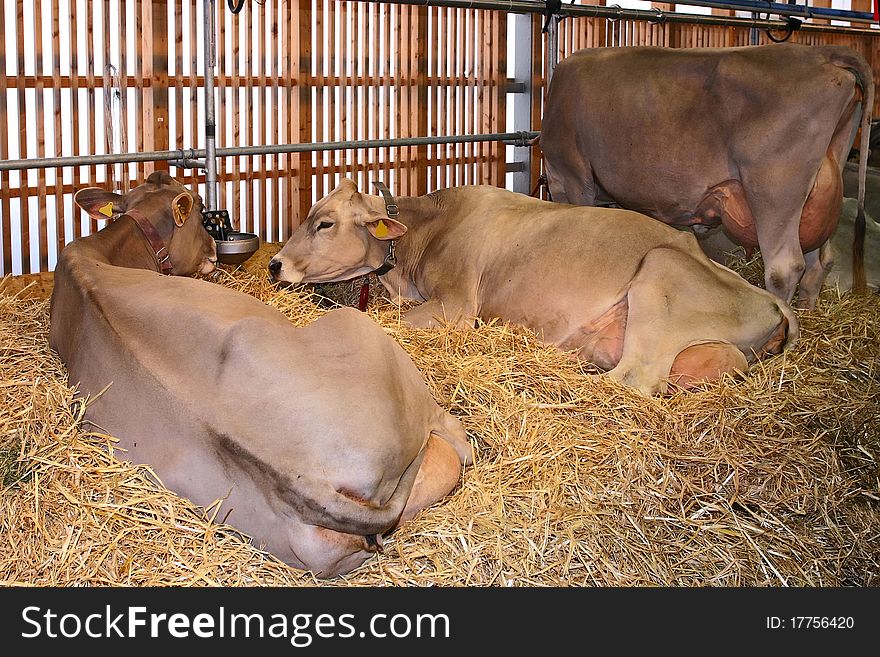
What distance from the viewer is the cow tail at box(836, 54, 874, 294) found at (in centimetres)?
516

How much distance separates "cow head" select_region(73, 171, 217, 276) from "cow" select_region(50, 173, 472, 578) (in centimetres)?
137

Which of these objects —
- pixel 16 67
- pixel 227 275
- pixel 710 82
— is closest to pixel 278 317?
pixel 227 275

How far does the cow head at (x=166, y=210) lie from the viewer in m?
4.95

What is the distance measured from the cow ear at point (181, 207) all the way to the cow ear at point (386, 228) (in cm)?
91

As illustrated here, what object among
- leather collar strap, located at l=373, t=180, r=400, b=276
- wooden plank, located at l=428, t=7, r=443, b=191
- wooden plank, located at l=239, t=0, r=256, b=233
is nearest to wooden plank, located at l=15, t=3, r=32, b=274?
wooden plank, located at l=239, t=0, r=256, b=233

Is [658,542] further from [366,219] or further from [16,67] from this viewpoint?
[16,67]

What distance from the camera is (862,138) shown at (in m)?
5.61

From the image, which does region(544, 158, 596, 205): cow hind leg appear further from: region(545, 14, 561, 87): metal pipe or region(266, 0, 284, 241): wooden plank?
region(266, 0, 284, 241): wooden plank

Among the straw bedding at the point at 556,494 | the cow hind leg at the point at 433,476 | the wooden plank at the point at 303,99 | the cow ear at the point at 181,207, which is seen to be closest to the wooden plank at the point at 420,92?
the wooden plank at the point at 303,99

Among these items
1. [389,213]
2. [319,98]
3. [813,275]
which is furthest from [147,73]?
[813,275]

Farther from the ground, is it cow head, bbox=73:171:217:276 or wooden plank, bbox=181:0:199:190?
wooden plank, bbox=181:0:199:190

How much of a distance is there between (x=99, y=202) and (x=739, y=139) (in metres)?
3.13

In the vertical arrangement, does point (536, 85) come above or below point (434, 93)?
above

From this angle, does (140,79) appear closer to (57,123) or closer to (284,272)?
(57,123)
